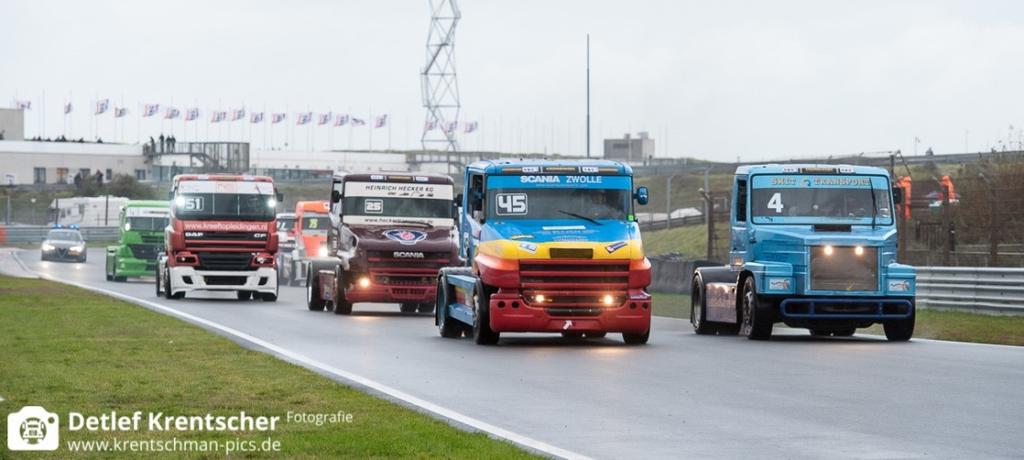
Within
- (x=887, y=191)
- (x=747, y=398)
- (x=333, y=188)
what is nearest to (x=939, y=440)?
(x=747, y=398)

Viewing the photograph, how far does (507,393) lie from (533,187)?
→ 26.8 ft

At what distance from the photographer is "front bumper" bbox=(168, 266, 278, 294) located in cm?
3919

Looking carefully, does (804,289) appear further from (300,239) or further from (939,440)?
(300,239)

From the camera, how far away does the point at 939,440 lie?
12398mm

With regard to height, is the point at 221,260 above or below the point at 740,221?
below

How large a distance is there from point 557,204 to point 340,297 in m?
10.3

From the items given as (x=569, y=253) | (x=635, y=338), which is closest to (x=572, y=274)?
(x=569, y=253)

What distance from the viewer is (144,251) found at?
173 ft

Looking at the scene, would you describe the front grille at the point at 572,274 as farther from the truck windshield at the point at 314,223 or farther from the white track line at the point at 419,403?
the truck windshield at the point at 314,223

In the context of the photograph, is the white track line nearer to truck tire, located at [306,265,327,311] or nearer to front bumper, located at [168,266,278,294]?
truck tire, located at [306,265,327,311]

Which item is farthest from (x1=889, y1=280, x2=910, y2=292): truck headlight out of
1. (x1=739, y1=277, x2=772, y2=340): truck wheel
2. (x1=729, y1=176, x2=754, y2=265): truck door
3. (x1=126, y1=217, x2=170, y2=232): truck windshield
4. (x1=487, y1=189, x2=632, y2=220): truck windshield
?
(x1=126, y1=217, x2=170, y2=232): truck windshield

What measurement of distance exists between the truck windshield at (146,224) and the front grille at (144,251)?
0.68 metres

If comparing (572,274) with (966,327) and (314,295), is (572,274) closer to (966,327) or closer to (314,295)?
(966,327)

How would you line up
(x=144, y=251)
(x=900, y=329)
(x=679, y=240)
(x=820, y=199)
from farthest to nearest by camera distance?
1. (x=679, y=240)
2. (x=144, y=251)
3. (x=820, y=199)
4. (x=900, y=329)
